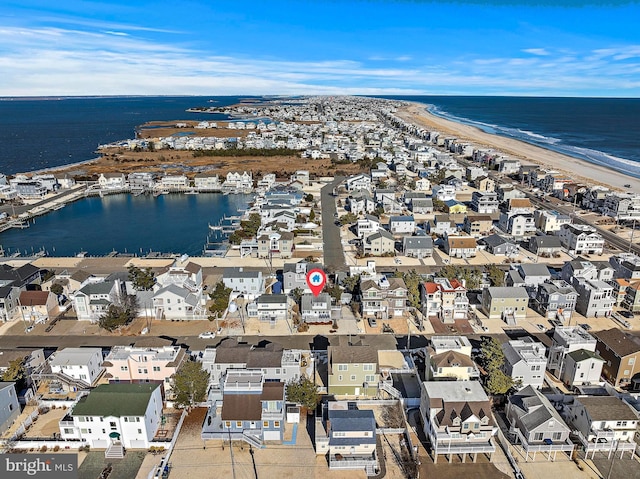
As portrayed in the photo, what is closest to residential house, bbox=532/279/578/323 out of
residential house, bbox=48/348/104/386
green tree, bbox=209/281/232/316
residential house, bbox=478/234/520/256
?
residential house, bbox=478/234/520/256

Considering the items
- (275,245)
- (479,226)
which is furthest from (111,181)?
(479,226)

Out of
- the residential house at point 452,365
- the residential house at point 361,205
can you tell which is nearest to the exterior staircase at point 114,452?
the residential house at point 452,365

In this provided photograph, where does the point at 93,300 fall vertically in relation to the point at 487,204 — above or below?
below

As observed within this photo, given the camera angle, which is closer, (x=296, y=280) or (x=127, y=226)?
(x=296, y=280)

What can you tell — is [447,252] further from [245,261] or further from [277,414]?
[277,414]

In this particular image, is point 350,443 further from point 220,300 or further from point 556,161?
point 556,161

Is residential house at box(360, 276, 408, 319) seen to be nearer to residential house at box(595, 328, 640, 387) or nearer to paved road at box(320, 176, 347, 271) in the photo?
paved road at box(320, 176, 347, 271)

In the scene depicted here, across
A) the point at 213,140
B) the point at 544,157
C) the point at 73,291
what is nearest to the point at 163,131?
the point at 213,140
